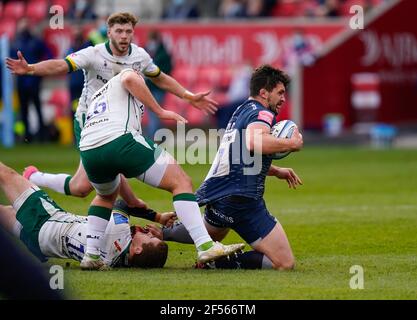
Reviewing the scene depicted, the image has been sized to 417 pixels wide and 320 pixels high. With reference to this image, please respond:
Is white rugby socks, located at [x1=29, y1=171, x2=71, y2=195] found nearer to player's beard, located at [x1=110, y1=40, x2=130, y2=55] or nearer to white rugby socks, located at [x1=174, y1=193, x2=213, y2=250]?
player's beard, located at [x1=110, y1=40, x2=130, y2=55]

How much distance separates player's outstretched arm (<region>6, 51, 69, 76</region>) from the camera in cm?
979

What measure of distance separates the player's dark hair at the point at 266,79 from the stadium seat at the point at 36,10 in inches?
925

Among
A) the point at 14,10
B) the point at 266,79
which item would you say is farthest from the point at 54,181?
the point at 14,10

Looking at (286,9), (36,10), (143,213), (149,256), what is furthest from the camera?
(36,10)

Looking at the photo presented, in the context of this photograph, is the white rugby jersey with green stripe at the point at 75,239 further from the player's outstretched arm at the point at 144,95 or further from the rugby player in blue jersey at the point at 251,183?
the player's outstretched arm at the point at 144,95

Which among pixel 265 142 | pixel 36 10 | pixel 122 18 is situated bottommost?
pixel 265 142

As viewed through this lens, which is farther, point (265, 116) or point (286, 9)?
point (286, 9)

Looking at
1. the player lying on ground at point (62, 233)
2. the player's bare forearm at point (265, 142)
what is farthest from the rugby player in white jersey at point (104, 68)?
the player's bare forearm at point (265, 142)

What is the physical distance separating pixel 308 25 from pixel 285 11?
73.5 inches

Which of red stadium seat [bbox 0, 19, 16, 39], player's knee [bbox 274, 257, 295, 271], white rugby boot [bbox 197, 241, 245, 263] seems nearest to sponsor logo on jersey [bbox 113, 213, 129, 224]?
white rugby boot [bbox 197, 241, 245, 263]

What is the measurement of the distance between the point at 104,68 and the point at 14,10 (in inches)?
907

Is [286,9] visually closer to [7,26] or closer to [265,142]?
[7,26]

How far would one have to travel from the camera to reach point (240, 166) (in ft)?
29.7

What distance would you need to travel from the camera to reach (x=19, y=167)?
60.6 ft
